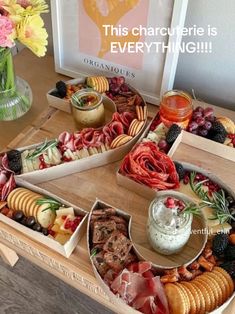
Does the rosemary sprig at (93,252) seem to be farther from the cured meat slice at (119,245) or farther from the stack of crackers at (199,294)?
the stack of crackers at (199,294)

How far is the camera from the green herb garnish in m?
0.79

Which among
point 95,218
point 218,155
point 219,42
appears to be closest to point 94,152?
point 95,218

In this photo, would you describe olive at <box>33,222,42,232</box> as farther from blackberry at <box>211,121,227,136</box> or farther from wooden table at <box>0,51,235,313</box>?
blackberry at <box>211,121,227,136</box>

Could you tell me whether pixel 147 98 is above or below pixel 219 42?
below

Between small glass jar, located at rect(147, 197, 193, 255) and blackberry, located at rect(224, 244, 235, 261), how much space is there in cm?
7

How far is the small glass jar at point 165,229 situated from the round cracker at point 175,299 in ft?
0.23

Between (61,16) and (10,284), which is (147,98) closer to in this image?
(61,16)

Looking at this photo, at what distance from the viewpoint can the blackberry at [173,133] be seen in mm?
791

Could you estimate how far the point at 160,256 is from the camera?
2.25 ft

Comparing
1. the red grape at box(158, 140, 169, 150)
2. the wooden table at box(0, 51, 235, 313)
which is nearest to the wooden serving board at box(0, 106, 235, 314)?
the wooden table at box(0, 51, 235, 313)

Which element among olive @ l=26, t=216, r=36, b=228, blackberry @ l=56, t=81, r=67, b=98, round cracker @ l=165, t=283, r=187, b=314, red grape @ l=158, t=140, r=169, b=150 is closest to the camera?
round cracker @ l=165, t=283, r=187, b=314

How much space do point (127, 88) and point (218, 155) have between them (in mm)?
272

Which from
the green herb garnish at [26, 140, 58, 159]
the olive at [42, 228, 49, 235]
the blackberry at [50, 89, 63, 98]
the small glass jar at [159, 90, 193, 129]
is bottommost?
the olive at [42, 228, 49, 235]

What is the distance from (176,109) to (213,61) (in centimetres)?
20
